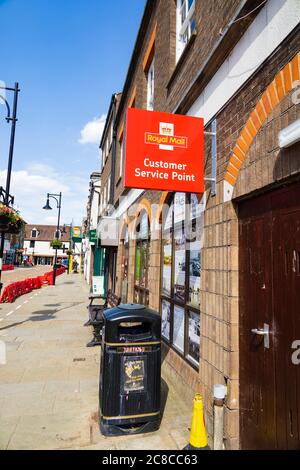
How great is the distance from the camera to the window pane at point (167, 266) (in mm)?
5938

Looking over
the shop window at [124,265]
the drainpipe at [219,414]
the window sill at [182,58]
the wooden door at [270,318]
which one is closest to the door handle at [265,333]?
the wooden door at [270,318]

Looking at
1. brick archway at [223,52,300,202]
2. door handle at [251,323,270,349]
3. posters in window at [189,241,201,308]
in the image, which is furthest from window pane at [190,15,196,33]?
door handle at [251,323,270,349]

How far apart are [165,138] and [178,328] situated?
313 cm

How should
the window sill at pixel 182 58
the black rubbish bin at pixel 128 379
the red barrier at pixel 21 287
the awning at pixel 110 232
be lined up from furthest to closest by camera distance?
the red barrier at pixel 21 287 < the awning at pixel 110 232 < the window sill at pixel 182 58 < the black rubbish bin at pixel 128 379

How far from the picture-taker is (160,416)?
406 centimetres

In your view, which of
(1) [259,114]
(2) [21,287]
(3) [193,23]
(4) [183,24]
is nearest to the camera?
(1) [259,114]

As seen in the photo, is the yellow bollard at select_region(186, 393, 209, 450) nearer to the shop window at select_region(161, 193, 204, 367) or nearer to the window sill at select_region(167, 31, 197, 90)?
the shop window at select_region(161, 193, 204, 367)

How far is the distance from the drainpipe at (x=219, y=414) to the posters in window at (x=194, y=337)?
4.39 ft

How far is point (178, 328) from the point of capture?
5348 millimetres

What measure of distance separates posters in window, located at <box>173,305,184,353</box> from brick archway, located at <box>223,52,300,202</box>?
2.40 m

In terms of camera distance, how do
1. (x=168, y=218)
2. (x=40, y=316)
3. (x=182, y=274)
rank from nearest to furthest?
(x=182, y=274)
(x=168, y=218)
(x=40, y=316)

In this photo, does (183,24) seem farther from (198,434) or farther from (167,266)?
(198,434)

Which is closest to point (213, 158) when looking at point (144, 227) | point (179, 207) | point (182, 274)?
point (179, 207)

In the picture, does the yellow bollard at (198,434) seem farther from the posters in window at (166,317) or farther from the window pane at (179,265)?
the posters in window at (166,317)
